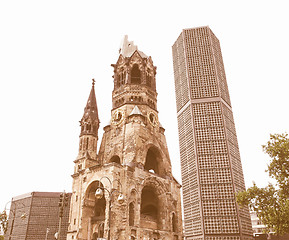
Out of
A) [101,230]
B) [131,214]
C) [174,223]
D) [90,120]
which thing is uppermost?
[90,120]

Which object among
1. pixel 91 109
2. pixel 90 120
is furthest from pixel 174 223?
pixel 91 109

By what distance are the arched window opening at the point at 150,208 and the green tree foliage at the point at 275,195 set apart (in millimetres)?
18016

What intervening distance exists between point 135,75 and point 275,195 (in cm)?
3689

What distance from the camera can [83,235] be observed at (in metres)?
Result: 38.9

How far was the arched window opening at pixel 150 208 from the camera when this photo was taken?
1610 inches

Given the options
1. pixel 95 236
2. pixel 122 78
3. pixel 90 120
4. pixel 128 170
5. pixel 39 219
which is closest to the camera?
pixel 95 236

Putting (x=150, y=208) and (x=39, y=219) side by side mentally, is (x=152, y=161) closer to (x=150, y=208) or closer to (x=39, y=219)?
(x=150, y=208)

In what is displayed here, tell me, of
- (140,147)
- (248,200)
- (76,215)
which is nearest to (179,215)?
(140,147)

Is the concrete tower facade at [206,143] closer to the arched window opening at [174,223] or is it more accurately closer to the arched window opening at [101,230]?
the arched window opening at [174,223]

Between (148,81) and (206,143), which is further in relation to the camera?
(148,81)

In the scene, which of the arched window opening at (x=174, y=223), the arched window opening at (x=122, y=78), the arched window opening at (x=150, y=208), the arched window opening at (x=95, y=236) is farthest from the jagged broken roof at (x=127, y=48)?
the arched window opening at (x=95, y=236)

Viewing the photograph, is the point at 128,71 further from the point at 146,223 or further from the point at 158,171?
the point at 146,223

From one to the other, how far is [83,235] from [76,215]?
3.44 meters

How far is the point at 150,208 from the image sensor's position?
156 ft
